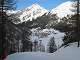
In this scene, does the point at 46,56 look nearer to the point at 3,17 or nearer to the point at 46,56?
the point at 46,56

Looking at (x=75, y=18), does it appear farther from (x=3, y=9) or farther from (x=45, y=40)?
(x=45, y=40)

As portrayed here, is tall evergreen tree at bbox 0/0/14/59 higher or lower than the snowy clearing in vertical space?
higher

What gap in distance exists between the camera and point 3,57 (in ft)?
60.6

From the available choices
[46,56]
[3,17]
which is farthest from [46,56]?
[3,17]

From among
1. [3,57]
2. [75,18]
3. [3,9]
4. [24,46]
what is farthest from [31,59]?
[24,46]

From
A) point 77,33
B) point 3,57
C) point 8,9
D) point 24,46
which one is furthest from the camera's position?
point 24,46

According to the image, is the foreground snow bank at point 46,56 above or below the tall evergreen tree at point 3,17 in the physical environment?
below

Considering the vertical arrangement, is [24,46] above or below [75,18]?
below

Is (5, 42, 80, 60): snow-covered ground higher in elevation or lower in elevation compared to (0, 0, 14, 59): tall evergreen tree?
lower

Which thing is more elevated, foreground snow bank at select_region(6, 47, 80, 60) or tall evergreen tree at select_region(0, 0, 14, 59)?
tall evergreen tree at select_region(0, 0, 14, 59)

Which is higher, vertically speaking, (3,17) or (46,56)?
(3,17)

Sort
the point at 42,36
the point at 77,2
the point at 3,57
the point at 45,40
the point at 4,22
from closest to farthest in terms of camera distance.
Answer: the point at 3,57 < the point at 4,22 < the point at 77,2 < the point at 45,40 < the point at 42,36

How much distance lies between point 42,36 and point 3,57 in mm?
176108

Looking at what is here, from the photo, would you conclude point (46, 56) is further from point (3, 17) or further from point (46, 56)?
point (3, 17)
